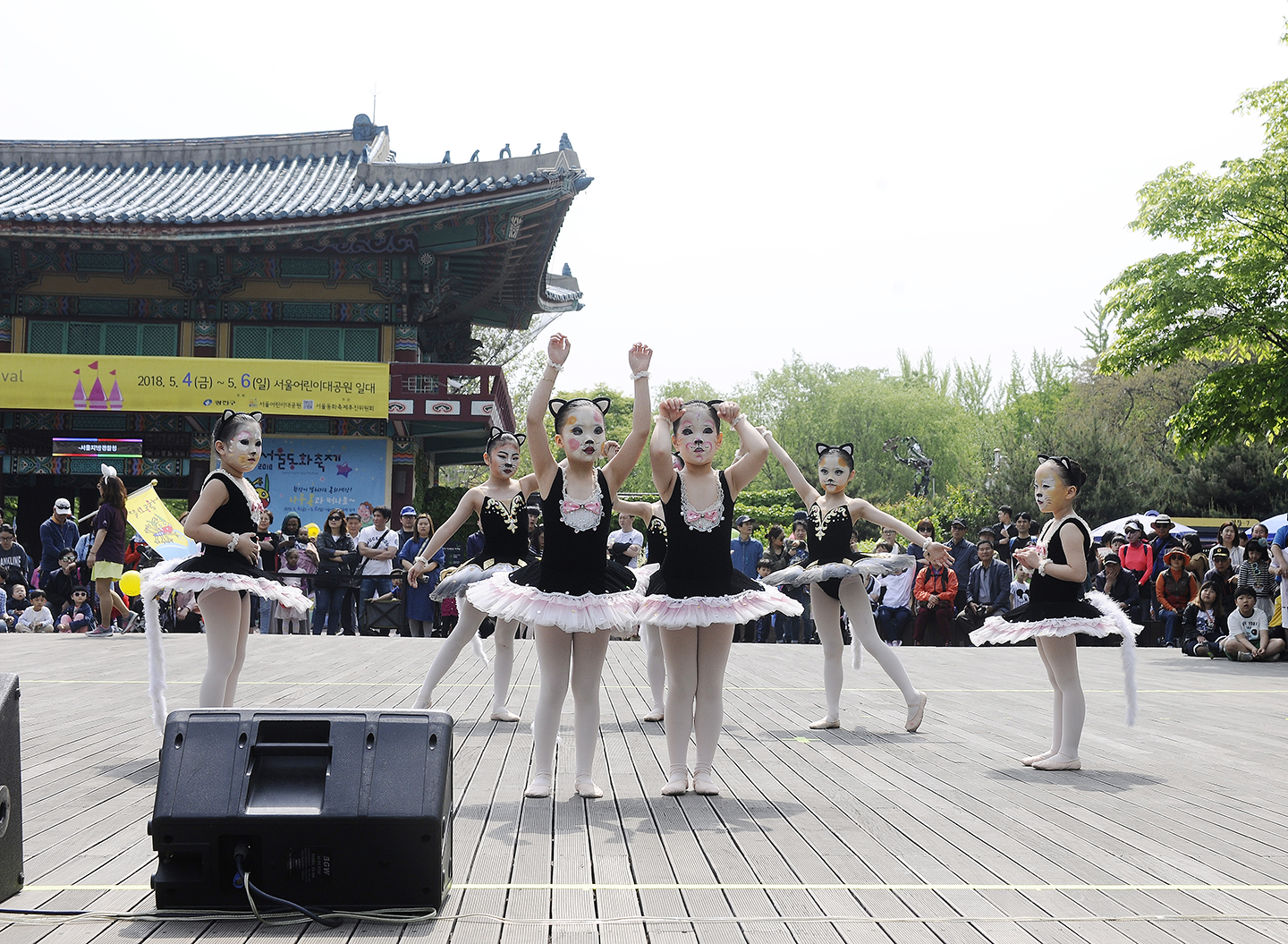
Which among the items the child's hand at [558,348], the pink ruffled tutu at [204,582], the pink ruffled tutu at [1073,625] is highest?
the child's hand at [558,348]

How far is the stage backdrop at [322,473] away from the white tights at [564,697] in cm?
1561

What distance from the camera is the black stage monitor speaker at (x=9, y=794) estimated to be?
3.85m

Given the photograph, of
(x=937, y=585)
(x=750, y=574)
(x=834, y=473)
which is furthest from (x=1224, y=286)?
(x=834, y=473)

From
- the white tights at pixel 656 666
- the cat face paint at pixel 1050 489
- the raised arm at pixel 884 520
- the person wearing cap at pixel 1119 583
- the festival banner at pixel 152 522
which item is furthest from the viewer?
the person wearing cap at pixel 1119 583

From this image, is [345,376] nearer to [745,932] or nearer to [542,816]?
[542,816]

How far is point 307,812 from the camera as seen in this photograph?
3678 millimetres

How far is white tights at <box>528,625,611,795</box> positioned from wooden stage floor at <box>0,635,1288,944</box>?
0.19 meters

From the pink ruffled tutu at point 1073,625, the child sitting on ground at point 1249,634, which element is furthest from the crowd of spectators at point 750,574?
the pink ruffled tutu at point 1073,625

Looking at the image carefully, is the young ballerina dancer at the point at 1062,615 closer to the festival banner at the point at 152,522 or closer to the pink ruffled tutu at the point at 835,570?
the pink ruffled tutu at the point at 835,570

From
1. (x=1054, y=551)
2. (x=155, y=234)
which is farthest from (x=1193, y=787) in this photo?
(x=155, y=234)

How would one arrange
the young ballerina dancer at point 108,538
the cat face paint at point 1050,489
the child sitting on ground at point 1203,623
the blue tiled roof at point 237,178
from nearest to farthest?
the cat face paint at point 1050,489, the young ballerina dancer at point 108,538, the child sitting on ground at point 1203,623, the blue tiled roof at point 237,178

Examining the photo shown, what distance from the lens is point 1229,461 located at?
124ft

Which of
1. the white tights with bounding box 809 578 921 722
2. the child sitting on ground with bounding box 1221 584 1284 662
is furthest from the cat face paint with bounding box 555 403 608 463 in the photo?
the child sitting on ground with bounding box 1221 584 1284 662

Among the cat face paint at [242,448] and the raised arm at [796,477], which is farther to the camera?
the raised arm at [796,477]
